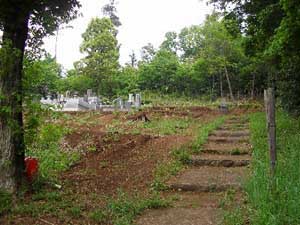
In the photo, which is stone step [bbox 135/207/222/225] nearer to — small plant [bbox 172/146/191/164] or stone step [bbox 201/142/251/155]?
small plant [bbox 172/146/191/164]

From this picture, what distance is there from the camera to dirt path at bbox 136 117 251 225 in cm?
459

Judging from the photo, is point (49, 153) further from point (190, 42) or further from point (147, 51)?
point (147, 51)

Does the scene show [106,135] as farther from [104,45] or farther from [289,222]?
[104,45]

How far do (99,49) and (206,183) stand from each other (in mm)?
25711

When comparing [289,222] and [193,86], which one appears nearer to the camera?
[289,222]

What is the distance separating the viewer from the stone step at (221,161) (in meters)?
7.35

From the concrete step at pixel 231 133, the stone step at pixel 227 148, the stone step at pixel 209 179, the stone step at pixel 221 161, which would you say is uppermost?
the concrete step at pixel 231 133

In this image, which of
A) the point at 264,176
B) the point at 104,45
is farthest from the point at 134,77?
the point at 264,176

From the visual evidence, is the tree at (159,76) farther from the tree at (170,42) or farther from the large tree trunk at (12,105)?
the large tree trunk at (12,105)

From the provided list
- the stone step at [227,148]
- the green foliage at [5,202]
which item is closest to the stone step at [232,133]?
the stone step at [227,148]

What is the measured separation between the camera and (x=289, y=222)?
376 centimetres

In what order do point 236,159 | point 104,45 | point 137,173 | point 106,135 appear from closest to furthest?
point 137,173 → point 236,159 → point 106,135 → point 104,45

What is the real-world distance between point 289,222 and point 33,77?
373 cm

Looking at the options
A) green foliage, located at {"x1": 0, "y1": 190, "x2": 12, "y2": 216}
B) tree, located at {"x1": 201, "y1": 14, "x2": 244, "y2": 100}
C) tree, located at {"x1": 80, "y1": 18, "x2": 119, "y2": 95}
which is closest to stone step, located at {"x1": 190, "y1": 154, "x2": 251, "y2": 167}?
green foliage, located at {"x1": 0, "y1": 190, "x2": 12, "y2": 216}
